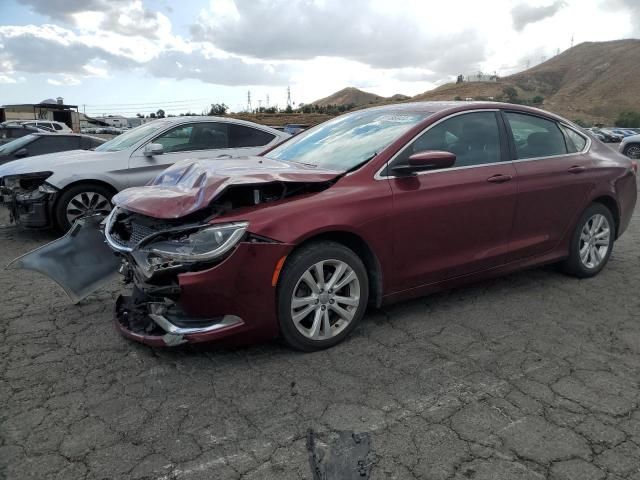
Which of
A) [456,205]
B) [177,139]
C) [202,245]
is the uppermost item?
[177,139]

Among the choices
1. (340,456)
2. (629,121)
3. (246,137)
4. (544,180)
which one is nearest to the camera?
(340,456)

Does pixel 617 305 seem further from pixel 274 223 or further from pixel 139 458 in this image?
pixel 139 458

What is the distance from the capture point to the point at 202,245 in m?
3.20

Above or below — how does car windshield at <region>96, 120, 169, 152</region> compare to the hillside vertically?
below

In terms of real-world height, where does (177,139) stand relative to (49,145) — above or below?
below

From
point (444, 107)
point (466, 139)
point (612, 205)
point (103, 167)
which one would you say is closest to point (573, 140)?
point (612, 205)

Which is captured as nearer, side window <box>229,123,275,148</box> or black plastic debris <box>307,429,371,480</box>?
black plastic debris <box>307,429,371,480</box>

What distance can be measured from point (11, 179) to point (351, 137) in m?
4.83

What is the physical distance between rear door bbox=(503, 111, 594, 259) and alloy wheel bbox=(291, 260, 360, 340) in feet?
5.55

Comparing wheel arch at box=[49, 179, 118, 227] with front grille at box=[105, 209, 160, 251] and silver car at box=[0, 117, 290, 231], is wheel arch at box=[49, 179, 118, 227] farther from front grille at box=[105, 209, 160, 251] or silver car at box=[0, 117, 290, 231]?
front grille at box=[105, 209, 160, 251]

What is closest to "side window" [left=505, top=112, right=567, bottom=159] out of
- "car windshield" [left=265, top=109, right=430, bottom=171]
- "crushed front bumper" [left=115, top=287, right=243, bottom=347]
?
"car windshield" [left=265, top=109, right=430, bottom=171]

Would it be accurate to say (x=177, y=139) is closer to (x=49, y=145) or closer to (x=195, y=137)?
(x=195, y=137)

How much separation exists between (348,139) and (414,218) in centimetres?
89

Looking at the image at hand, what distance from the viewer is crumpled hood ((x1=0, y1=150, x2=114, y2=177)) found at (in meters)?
6.90
